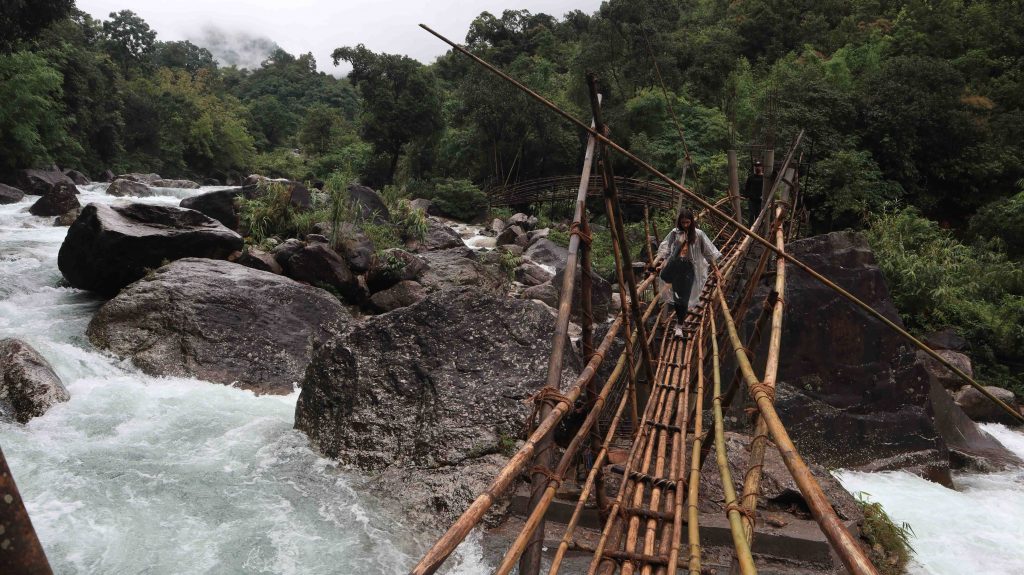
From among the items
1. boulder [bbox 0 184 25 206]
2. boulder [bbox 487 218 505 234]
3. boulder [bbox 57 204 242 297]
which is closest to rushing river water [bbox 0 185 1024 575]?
boulder [bbox 57 204 242 297]

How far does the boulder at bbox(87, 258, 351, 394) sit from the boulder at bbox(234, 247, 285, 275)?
4.14 ft

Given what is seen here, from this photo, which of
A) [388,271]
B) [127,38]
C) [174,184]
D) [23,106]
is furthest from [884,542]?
[127,38]

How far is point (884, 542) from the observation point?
4.13 meters

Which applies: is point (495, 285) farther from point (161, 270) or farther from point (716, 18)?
point (716, 18)

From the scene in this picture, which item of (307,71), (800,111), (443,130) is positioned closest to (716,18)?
(443,130)

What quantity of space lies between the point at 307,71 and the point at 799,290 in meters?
59.1

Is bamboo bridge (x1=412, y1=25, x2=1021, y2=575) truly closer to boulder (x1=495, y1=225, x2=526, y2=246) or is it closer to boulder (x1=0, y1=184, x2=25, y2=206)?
boulder (x1=495, y1=225, x2=526, y2=246)

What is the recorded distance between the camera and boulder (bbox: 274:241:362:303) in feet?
31.1

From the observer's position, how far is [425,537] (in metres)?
3.83

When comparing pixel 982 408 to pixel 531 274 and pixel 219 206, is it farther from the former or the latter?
pixel 219 206

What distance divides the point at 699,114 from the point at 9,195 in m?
18.8

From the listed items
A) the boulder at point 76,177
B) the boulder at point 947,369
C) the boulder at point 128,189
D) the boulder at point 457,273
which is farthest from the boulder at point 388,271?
the boulder at point 76,177

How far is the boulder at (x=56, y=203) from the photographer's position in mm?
12586

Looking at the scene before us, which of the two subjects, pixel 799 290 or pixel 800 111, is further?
pixel 800 111
